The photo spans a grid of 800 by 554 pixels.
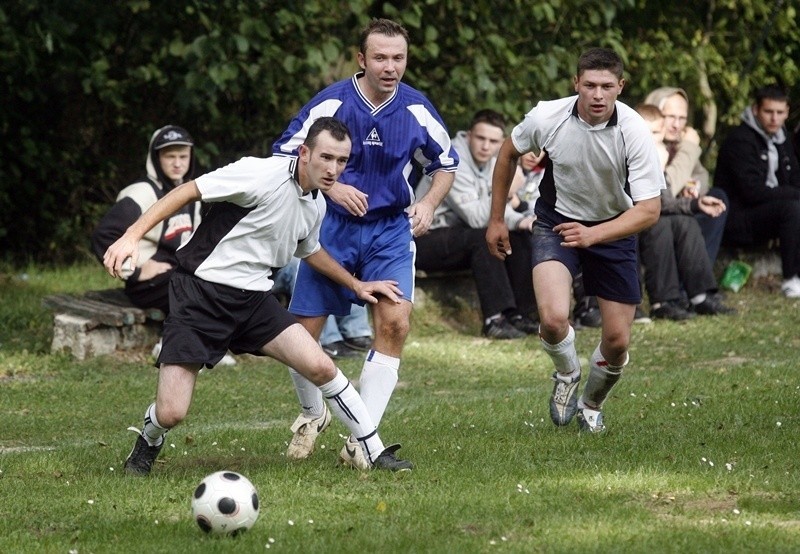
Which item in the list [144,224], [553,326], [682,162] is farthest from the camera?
[682,162]

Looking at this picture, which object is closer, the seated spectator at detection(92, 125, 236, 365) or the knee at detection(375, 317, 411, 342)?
the knee at detection(375, 317, 411, 342)

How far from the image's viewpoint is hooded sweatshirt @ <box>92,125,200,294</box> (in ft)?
36.4

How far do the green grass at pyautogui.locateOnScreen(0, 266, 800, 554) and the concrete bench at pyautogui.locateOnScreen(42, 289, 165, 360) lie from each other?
0.55 feet

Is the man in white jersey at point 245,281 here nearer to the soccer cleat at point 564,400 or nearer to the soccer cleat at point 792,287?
the soccer cleat at point 564,400

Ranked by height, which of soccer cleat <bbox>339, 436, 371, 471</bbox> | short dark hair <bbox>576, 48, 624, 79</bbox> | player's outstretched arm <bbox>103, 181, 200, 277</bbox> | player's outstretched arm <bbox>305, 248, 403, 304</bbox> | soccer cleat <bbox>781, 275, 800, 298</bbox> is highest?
short dark hair <bbox>576, 48, 624, 79</bbox>

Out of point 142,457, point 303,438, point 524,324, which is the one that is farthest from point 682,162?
point 142,457

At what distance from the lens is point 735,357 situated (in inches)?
437

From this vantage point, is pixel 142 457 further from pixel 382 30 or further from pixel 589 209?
pixel 589 209

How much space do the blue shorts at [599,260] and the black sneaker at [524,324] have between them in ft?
14.6

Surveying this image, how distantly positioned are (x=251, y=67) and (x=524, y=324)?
3289 millimetres

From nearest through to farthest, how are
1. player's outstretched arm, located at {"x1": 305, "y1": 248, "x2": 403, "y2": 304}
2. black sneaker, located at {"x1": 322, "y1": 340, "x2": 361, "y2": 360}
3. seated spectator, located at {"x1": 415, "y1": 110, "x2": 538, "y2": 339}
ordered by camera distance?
player's outstretched arm, located at {"x1": 305, "y1": 248, "x2": 403, "y2": 304} → black sneaker, located at {"x1": 322, "y1": 340, "x2": 361, "y2": 360} → seated spectator, located at {"x1": 415, "y1": 110, "x2": 538, "y2": 339}

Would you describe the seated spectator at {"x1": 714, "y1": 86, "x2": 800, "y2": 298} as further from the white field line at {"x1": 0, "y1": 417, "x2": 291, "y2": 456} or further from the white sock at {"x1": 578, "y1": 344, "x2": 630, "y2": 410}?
the white field line at {"x1": 0, "y1": 417, "x2": 291, "y2": 456}

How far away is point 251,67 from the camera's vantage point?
1245cm

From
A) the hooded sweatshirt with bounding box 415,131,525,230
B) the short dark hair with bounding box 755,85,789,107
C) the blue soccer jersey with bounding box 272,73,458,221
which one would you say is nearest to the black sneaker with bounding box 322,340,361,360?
the hooded sweatshirt with bounding box 415,131,525,230
